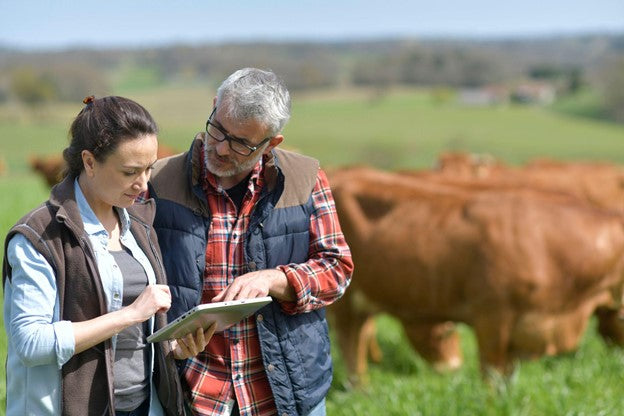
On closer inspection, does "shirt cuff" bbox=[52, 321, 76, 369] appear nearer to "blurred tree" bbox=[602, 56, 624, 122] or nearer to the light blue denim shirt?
the light blue denim shirt

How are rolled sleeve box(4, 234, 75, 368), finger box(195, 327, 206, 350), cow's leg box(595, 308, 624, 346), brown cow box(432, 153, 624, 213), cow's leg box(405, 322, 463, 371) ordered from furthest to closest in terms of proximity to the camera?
brown cow box(432, 153, 624, 213) < cow's leg box(405, 322, 463, 371) < cow's leg box(595, 308, 624, 346) < finger box(195, 327, 206, 350) < rolled sleeve box(4, 234, 75, 368)

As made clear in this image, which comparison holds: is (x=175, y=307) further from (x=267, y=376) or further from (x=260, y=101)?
(x=260, y=101)

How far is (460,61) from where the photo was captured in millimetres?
75938

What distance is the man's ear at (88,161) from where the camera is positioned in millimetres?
2260

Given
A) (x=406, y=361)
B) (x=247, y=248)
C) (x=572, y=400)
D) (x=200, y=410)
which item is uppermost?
(x=247, y=248)

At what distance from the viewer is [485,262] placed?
6.11m

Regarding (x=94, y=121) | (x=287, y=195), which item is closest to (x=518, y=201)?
(x=287, y=195)

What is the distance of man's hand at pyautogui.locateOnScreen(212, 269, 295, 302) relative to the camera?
8.12 feet

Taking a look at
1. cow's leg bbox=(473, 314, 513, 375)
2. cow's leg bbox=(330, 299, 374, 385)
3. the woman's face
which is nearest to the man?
the woman's face

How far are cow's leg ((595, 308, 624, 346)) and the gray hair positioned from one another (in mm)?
5152

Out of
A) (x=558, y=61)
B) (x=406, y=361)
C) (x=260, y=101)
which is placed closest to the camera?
(x=260, y=101)

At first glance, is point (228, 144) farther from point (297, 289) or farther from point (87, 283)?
point (87, 283)

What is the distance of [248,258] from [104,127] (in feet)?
2.20

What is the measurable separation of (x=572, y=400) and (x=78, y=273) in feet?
12.4
